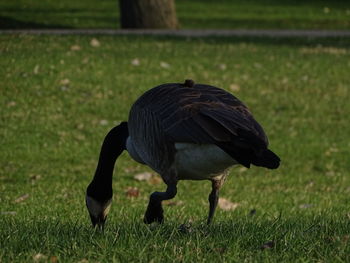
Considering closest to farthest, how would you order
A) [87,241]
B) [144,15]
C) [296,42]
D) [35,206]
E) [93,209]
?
[87,241] → [93,209] → [35,206] → [296,42] → [144,15]

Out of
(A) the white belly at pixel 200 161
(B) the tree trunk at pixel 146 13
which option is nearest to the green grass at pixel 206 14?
(B) the tree trunk at pixel 146 13

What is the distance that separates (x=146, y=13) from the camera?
70.3 feet

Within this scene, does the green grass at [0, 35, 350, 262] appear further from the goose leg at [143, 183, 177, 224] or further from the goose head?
the goose head

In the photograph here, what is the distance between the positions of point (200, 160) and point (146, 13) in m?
16.5

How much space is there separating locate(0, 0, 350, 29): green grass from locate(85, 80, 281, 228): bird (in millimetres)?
18085

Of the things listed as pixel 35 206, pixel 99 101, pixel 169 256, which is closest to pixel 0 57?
pixel 99 101

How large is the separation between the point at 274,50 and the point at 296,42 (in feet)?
5.65

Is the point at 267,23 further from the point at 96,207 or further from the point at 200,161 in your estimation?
the point at 200,161

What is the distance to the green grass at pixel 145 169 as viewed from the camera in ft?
16.7

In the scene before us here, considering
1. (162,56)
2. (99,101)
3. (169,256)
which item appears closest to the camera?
(169,256)

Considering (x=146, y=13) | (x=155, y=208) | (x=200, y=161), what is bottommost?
(x=146, y=13)

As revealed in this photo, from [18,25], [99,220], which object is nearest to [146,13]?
[18,25]

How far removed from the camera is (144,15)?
2141cm

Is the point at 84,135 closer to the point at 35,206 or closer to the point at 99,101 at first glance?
the point at 99,101
